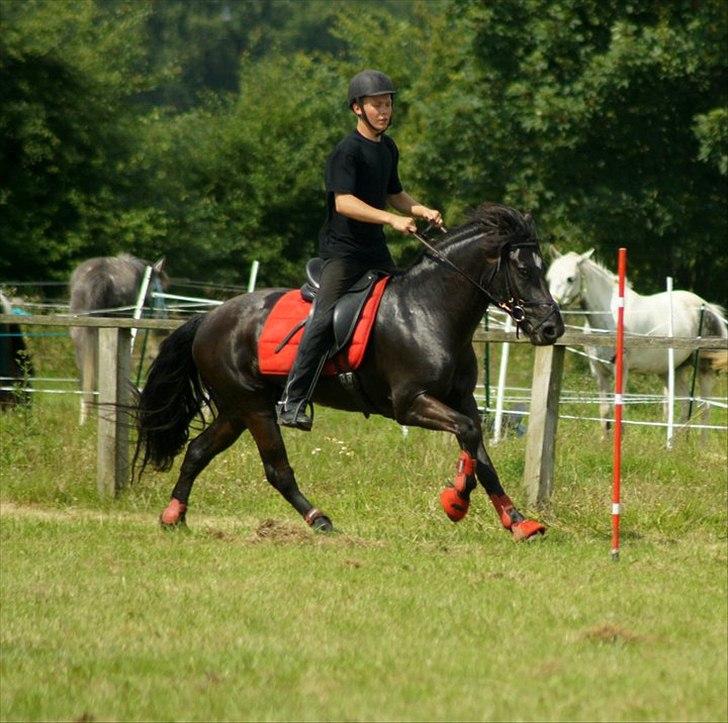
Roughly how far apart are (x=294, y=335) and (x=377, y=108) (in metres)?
1.60

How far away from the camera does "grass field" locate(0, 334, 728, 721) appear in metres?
5.54

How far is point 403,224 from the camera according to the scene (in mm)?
9000

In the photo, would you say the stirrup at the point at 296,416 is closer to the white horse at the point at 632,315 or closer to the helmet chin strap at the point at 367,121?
the helmet chin strap at the point at 367,121

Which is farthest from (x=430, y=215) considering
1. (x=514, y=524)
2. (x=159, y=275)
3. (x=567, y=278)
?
(x=159, y=275)

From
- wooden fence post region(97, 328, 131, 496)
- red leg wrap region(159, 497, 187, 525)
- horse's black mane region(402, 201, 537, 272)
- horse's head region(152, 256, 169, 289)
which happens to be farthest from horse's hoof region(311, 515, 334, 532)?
horse's head region(152, 256, 169, 289)

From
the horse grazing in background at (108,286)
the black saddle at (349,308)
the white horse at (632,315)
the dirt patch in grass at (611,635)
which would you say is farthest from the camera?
the horse grazing in background at (108,286)

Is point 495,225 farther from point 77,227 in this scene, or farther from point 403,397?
point 77,227

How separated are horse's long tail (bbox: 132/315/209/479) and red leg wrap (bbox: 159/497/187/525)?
0.54 metres

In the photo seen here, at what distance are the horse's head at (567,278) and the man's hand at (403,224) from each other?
28.5ft

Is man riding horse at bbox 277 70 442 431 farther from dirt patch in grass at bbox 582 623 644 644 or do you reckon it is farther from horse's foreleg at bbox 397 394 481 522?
dirt patch in grass at bbox 582 623 644 644

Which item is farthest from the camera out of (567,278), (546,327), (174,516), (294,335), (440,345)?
(567,278)

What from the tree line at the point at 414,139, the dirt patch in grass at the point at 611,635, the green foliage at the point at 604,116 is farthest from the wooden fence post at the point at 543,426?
the green foliage at the point at 604,116

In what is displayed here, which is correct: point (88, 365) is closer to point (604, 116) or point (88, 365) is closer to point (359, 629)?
point (359, 629)

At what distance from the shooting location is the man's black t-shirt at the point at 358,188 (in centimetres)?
942
